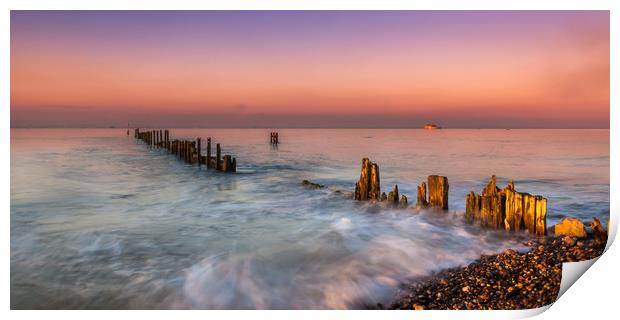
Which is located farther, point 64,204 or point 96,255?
point 64,204

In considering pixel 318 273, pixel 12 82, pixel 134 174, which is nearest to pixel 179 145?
pixel 134 174

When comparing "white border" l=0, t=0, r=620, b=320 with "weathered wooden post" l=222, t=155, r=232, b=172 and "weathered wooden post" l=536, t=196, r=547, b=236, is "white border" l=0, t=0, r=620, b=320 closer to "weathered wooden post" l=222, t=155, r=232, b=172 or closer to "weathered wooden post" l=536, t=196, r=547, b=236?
"weathered wooden post" l=536, t=196, r=547, b=236

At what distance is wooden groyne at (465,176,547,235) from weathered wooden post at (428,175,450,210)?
2.48 feet

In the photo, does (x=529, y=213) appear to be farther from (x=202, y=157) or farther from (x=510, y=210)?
(x=202, y=157)

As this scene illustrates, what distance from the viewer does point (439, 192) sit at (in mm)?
8102

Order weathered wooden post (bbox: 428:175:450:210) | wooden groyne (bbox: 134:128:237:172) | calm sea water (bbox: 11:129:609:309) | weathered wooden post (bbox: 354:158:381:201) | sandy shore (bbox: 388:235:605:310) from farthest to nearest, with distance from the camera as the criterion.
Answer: wooden groyne (bbox: 134:128:237:172), weathered wooden post (bbox: 354:158:381:201), weathered wooden post (bbox: 428:175:450:210), calm sea water (bbox: 11:129:609:309), sandy shore (bbox: 388:235:605:310)

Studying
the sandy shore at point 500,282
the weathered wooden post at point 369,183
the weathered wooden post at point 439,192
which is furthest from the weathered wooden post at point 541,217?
the weathered wooden post at point 369,183

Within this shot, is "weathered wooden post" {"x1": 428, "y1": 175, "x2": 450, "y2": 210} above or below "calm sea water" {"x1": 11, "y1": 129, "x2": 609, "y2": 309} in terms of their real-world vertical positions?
above

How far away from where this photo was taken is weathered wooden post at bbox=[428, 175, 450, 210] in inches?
316

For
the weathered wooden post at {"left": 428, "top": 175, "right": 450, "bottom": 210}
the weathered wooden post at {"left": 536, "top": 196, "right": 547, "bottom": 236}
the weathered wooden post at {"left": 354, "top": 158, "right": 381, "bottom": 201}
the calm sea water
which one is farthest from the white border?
the weathered wooden post at {"left": 354, "top": 158, "right": 381, "bottom": 201}

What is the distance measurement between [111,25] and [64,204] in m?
3.94
